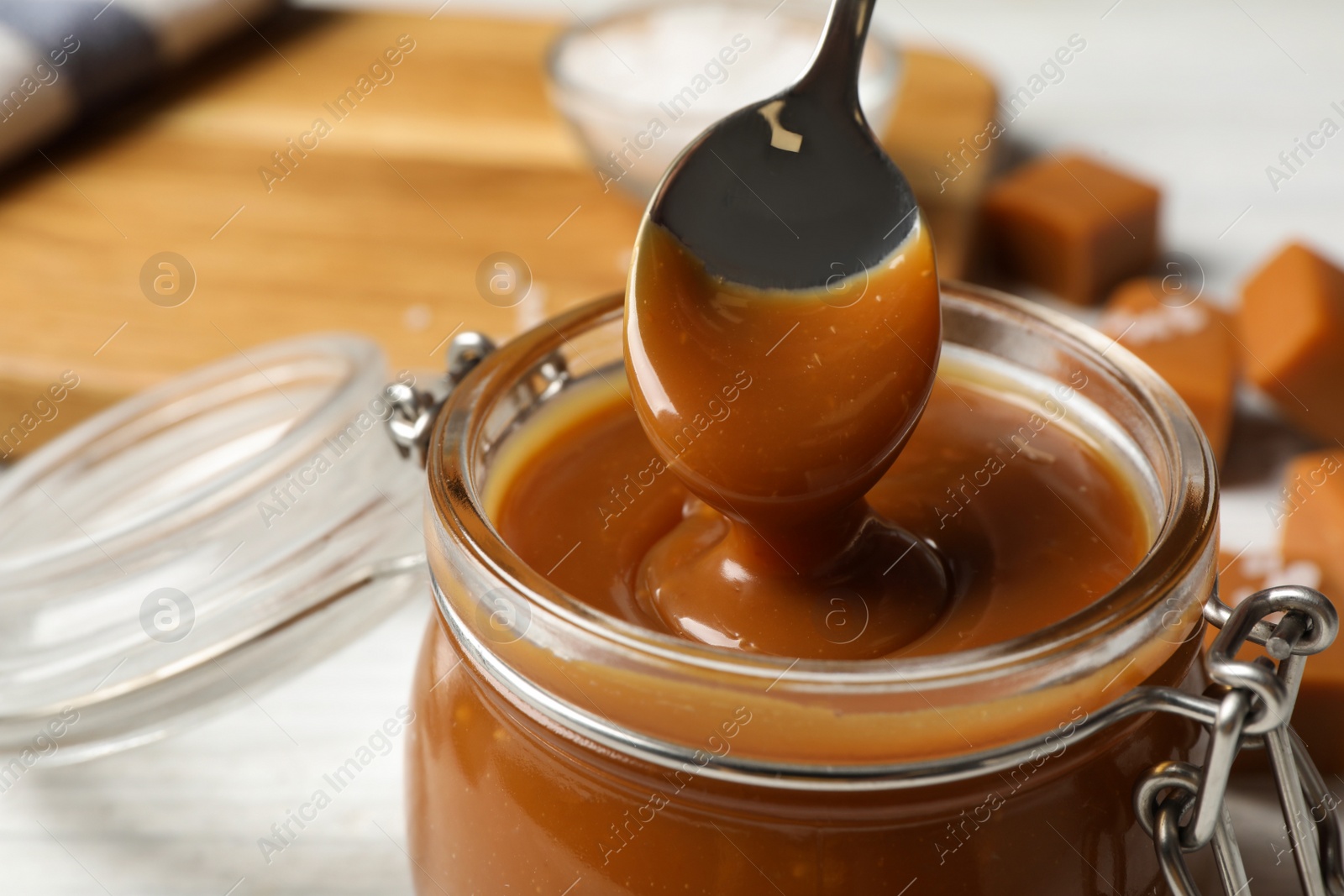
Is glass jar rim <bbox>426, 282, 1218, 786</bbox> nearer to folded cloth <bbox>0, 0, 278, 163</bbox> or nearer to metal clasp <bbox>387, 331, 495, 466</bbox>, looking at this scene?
metal clasp <bbox>387, 331, 495, 466</bbox>

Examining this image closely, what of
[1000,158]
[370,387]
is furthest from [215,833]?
[1000,158]

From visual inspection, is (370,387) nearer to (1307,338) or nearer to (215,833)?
(215,833)

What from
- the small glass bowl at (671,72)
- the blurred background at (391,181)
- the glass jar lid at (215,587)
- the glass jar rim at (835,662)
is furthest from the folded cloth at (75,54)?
the glass jar rim at (835,662)

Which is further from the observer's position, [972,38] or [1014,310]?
[972,38]

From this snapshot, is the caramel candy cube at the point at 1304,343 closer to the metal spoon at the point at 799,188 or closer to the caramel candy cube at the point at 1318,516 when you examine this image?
the caramel candy cube at the point at 1318,516

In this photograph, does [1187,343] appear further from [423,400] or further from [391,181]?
[391,181]
